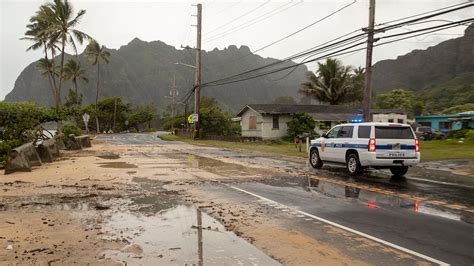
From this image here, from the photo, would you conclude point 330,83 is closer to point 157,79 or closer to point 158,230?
point 158,230

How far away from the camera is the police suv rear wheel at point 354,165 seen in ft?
48.1

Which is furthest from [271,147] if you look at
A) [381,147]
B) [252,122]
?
[381,147]

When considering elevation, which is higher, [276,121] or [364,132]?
[276,121]

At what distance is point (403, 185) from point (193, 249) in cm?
868

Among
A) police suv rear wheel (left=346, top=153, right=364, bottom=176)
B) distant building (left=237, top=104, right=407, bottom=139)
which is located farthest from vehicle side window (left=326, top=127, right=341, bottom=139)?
distant building (left=237, top=104, right=407, bottom=139)

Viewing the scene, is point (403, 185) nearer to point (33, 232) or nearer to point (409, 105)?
point (33, 232)

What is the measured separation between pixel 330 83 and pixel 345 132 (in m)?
45.7

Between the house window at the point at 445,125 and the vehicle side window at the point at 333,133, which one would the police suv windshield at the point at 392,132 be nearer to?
the vehicle side window at the point at 333,133

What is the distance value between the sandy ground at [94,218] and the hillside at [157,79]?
14205cm

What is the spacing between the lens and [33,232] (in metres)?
6.66

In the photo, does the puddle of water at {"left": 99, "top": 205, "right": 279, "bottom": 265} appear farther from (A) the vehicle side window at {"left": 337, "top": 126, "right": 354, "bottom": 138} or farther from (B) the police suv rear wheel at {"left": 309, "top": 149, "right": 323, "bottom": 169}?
(B) the police suv rear wheel at {"left": 309, "top": 149, "right": 323, "bottom": 169}

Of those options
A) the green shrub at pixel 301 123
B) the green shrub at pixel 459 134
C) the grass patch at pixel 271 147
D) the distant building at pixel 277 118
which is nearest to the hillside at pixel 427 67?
the distant building at pixel 277 118

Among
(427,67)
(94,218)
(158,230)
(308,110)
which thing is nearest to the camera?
(158,230)

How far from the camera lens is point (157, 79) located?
17012 cm
